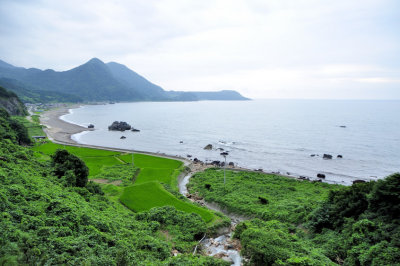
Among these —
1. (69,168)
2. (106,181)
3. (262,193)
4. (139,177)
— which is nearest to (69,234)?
(69,168)

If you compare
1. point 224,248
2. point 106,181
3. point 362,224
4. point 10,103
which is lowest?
point 106,181

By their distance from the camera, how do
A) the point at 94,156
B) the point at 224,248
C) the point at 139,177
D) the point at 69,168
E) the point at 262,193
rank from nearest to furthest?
the point at 224,248 → the point at 69,168 → the point at 262,193 → the point at 139,177 → the point at 94,156

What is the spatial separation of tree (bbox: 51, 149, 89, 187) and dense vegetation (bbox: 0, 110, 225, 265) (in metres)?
2.27

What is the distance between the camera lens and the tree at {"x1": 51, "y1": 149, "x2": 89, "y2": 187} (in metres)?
30.7

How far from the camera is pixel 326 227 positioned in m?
25.8

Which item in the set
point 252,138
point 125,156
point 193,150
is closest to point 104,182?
point 125,156

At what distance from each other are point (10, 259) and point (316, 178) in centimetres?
6305

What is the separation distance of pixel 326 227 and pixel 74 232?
84.6ft

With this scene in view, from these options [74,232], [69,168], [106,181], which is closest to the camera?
[74,232]

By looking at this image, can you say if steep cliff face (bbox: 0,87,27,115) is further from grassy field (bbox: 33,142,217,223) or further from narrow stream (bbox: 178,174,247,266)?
narrow stream (bbox: 178,174,247,266)

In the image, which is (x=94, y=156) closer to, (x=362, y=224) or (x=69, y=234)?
(x=69, y=234)

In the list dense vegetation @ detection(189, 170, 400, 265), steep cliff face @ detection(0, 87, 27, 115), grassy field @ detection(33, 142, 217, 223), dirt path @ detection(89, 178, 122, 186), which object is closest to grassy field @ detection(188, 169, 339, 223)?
dense vegetation @ detection(189, 170, 400, 265)

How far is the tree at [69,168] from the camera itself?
3074 cm

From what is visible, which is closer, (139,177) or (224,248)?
(224,248)
